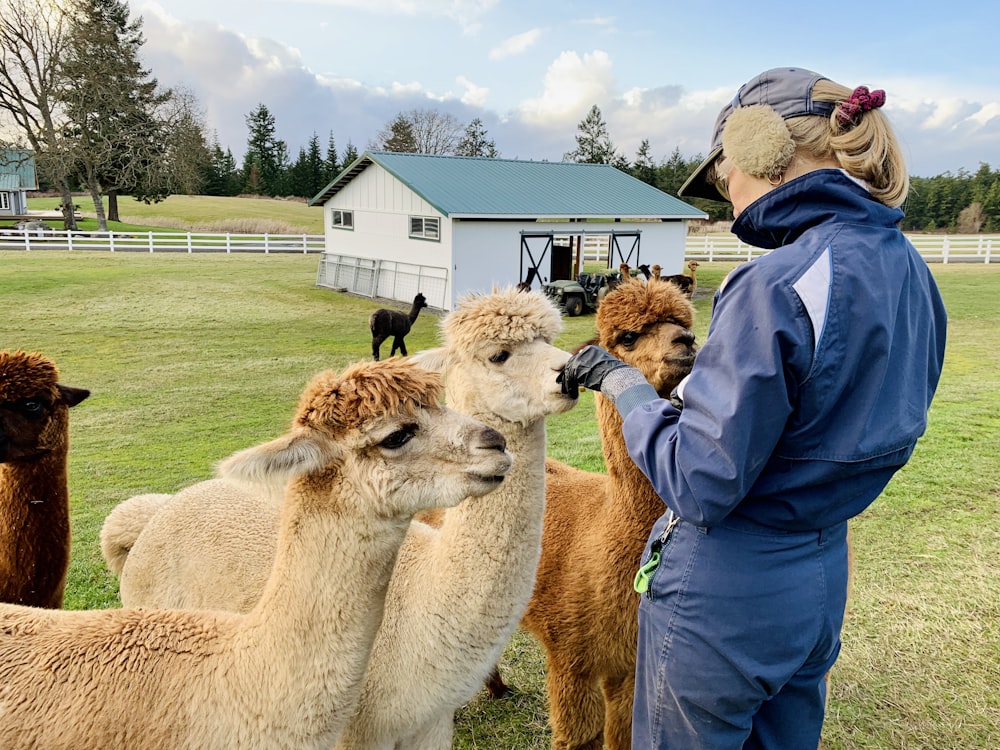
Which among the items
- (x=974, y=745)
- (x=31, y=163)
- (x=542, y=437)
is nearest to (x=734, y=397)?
(x=542, y=437)

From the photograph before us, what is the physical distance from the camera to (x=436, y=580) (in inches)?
97.1

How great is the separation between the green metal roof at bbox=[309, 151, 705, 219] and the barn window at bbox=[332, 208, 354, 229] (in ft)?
2.73

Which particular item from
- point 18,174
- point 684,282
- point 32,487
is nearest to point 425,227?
point 684,282

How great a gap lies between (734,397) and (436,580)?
4.45 ft

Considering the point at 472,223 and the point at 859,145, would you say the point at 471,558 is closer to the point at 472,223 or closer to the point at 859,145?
the point at 859,145

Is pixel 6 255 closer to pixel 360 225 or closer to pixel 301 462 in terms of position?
pixel 360 225

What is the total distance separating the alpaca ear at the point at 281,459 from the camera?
1795 mm

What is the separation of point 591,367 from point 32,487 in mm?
2507

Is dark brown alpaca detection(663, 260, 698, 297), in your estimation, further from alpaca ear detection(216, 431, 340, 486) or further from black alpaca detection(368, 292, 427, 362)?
black alpaca detection(368, 292, 427, 362)

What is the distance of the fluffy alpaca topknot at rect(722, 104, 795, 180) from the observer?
1.62m

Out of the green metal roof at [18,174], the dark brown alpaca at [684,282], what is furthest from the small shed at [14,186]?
the dark brown alpaca at [684,282]

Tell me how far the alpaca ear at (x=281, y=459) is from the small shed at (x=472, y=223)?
58.6ft

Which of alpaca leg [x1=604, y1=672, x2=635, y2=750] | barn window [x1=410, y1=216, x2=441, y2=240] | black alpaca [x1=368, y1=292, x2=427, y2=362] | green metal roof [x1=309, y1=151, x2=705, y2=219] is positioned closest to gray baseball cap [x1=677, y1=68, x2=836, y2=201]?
alpaca leg [x1=604, y1=672, x2=635, y2=750]

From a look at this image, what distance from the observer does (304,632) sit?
6.51 ft
